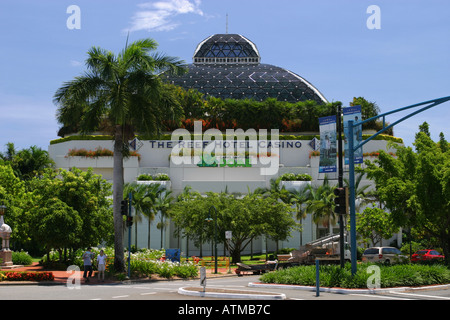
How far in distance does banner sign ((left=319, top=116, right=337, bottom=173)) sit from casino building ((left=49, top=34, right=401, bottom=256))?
23843mm

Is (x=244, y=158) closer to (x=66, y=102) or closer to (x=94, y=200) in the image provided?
(x=94, y=200)

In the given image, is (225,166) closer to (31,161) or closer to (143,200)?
(143,200)

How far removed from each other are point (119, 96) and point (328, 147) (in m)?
11.2

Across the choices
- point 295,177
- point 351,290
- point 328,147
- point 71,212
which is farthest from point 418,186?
point 295,177

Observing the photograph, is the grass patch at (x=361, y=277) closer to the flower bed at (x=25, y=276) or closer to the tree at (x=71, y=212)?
the flower bed at (x=25, y=276)

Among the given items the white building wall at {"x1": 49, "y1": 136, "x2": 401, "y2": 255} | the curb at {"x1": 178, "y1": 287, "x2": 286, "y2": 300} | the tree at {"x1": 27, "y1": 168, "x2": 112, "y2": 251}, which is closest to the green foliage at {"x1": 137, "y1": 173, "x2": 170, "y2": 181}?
the white building wall at {"x1": 49, "y1": 136, "x2": 401, "y2": 255}

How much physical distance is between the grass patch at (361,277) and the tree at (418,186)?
16.7 ft

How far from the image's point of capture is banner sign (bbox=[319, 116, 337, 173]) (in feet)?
78.8

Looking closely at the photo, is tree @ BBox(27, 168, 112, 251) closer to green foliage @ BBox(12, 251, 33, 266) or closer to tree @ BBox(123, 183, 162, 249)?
green foliage @ BBox(12, 251, 33, 266)

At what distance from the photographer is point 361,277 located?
22.3m

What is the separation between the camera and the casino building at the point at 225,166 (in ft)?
192

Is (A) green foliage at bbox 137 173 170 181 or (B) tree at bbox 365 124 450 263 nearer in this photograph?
(B) tree at bbox 365 124 450 263
